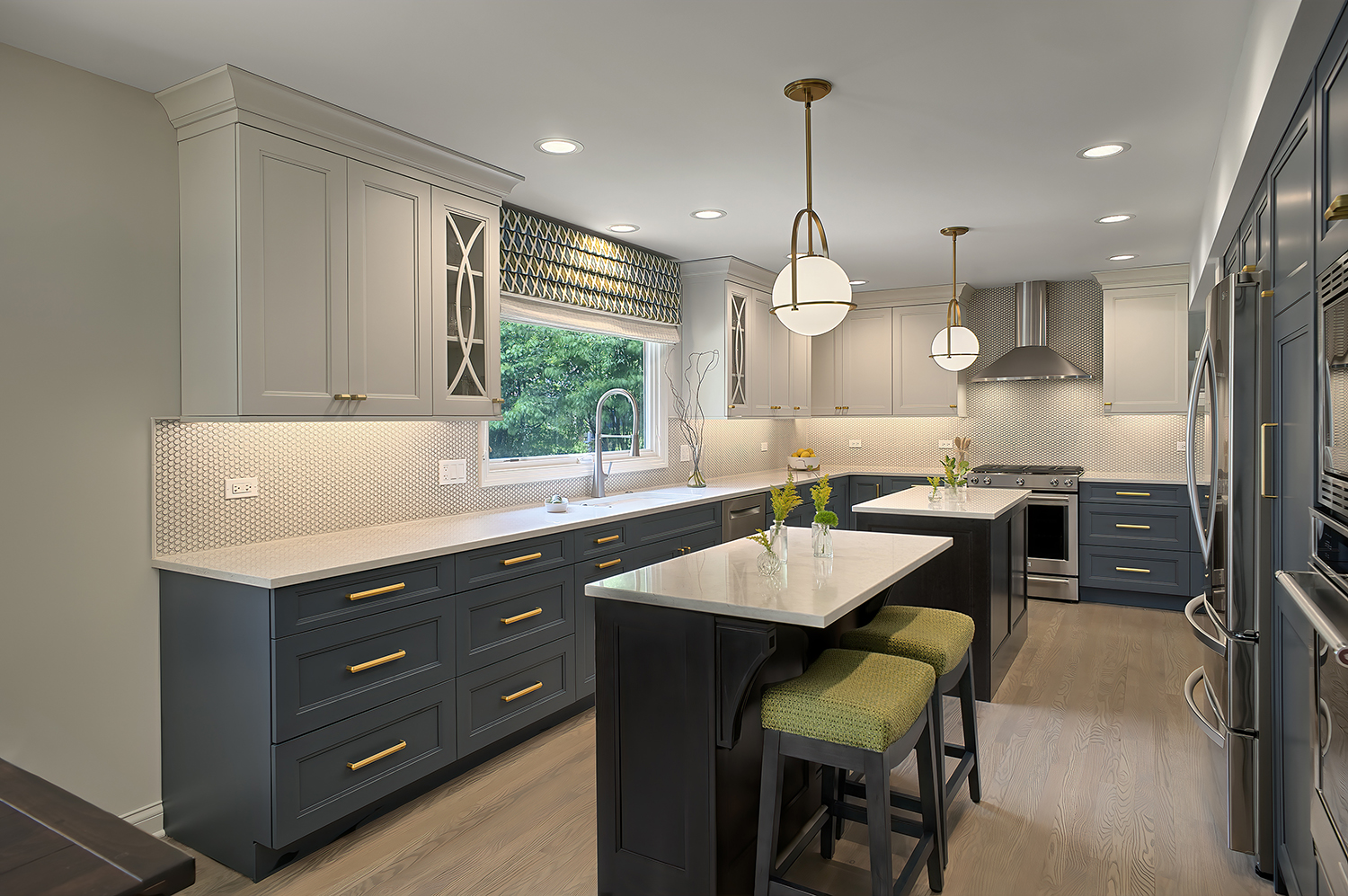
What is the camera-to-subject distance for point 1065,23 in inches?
86.5

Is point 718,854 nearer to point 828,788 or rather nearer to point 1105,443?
point 828,788

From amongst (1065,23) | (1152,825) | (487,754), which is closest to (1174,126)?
(1065,23)

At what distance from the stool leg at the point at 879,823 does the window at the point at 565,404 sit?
8.44 ft

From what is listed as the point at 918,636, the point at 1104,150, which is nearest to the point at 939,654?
the point at 918,636

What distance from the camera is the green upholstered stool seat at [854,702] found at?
1863 mm

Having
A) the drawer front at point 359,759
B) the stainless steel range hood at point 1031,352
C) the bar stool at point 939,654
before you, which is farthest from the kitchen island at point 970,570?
the stainless steel range hood at point 1031,352

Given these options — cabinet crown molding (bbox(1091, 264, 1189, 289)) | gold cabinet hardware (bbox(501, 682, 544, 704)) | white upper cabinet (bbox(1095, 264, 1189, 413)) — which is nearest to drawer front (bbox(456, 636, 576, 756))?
gold cabinet hardware (bbox(501, 682, 544, 704))

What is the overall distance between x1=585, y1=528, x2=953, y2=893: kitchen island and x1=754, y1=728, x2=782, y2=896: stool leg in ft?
0.31

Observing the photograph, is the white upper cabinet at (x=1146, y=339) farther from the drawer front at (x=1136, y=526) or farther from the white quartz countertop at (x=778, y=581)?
the white quartz countertop at (x=778, y=581)

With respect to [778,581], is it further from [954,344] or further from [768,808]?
[954,344]

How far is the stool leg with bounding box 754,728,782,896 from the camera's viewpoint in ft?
6.50

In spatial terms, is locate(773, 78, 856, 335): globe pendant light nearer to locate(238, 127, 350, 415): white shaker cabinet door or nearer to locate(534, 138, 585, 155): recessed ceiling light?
locate(534, 138, 585, 155): recessed ceiling light

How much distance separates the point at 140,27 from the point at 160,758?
2226 millimetres

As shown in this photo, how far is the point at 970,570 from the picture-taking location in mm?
3717
